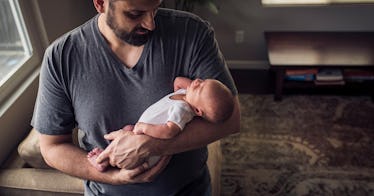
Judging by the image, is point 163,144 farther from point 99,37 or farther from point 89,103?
point 99,37

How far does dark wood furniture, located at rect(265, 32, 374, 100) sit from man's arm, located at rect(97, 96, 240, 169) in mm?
1741

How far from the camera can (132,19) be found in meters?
0.99

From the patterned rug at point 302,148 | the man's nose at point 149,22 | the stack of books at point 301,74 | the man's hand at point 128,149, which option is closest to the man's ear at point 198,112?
the man's hand at point 128,149

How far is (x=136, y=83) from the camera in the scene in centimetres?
106

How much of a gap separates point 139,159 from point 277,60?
1.95m

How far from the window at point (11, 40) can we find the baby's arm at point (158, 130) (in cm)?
110

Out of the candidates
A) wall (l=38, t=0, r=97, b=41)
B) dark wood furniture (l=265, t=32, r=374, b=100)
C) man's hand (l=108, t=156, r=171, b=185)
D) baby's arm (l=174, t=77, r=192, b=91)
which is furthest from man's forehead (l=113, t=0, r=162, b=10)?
dark wood furniture (l=265, t=32, r=374, b=100)

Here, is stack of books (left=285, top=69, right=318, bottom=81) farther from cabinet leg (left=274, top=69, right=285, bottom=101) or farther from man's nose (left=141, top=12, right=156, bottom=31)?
man's nose (left=141, top=12, right=156, bottom=31)

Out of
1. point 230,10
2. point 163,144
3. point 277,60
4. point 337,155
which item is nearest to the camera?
point 163,144

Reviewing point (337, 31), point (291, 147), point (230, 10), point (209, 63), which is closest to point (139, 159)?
point (209, 63)

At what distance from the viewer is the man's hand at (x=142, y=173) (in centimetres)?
107

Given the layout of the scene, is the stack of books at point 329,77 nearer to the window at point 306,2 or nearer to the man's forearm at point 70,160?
the window at point 306,2

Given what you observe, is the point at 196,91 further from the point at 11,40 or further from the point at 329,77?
the point at 329,77

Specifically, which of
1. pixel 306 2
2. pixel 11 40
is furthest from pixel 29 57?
pixel 306 2
